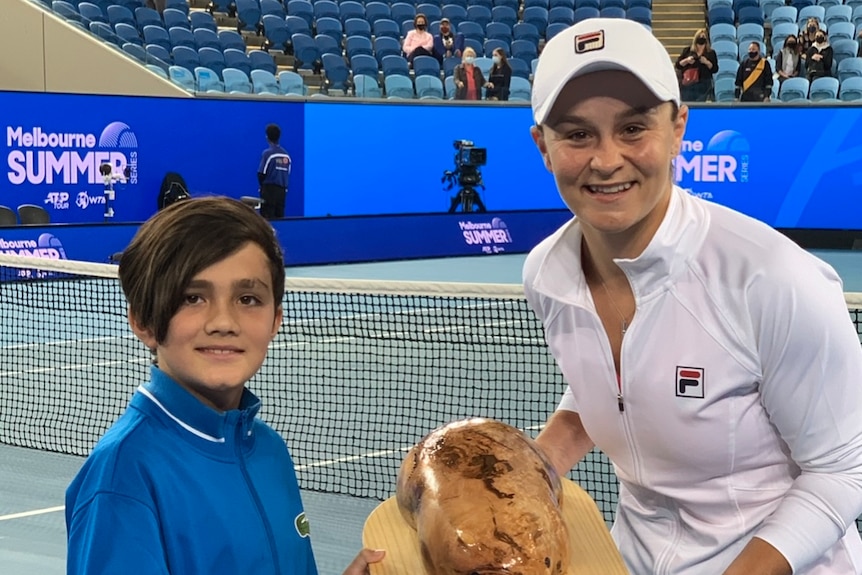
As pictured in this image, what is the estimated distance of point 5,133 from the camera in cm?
1343

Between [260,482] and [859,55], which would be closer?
[260,482]

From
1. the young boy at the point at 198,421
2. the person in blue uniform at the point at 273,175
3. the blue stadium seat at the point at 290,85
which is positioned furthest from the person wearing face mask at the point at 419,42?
the young boy at the point at 198,421

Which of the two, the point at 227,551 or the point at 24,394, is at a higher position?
the point at 227,551

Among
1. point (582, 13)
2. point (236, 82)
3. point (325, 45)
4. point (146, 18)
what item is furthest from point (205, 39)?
point (582, 13)

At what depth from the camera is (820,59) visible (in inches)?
716

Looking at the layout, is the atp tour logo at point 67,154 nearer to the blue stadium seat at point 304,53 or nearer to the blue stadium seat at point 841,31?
the blue stadium seat at point 304,53

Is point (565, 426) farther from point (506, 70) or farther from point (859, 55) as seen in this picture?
point (859, 55)

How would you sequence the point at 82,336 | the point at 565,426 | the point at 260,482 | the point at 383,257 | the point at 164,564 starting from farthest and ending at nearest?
1. the point at 383,257
2. the point at 82,336
3. the point at 565,426
4. the point at 260,482
5. the point at 164,564

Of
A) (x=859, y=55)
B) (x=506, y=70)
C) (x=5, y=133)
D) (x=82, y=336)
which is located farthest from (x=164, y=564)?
(x=859, y=55)

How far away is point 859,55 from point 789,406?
63.3 ft

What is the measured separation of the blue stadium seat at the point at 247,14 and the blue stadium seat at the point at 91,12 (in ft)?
8.55

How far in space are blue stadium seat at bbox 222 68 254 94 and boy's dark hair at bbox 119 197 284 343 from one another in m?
15.2

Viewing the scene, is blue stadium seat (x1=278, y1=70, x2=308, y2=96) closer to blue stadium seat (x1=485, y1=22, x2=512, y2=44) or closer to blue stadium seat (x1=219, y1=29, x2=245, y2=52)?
blue stadium seat (x1=219, y1=29, x2=245, y2=52)

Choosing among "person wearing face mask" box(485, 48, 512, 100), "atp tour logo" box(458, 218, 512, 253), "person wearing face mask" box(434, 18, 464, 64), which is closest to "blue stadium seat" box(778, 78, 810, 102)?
"person wearing face mask" box(485, 48, 512, 100)
